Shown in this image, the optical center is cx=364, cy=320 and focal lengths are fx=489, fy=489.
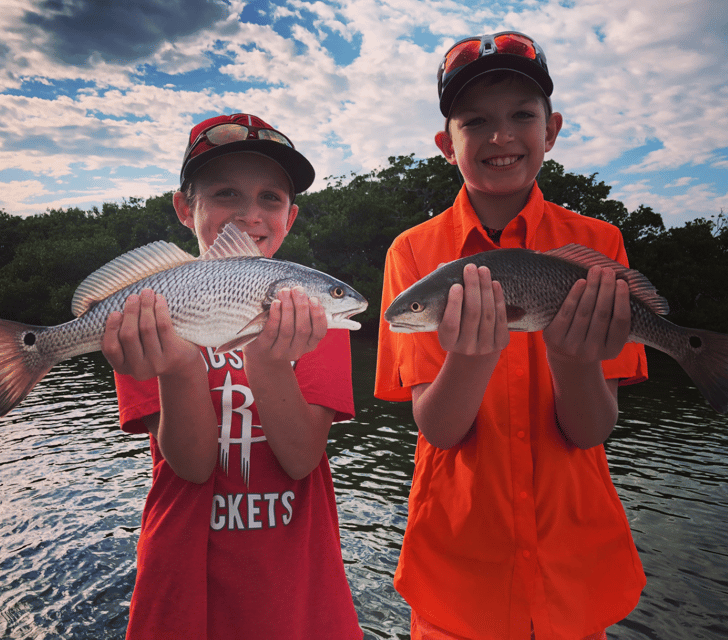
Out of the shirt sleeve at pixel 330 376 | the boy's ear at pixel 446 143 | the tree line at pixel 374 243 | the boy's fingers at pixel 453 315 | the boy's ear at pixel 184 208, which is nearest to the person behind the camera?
the boy's fingers at pixel 453 315

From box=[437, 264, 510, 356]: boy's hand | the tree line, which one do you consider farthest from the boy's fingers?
the tree line

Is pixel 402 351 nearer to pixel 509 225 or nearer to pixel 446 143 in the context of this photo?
pixel 509 225

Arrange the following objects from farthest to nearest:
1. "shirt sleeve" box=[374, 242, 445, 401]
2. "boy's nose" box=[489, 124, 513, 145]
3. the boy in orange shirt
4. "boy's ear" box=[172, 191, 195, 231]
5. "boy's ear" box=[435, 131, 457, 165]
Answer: "boy's ear" box=[172, 191, 195, 231]
"boy's ear" box=[435, 131, 457, 165]
"shirt sleeve" box=[374, 242, 445, 401]
"boy's nose" box=[489, 124, 513, 145]
the boy in orange shirt

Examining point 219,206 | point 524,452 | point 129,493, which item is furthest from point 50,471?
point 524,452

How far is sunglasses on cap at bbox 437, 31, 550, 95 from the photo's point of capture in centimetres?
285

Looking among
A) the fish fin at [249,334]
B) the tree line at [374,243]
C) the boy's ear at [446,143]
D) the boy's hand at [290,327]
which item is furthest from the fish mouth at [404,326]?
the tree line at [374,243]

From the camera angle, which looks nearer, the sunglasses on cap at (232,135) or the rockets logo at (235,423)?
the rockets logo at (235,423)

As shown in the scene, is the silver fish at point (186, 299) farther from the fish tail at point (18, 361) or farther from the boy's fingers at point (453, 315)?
the boy's fingers at point (453, 315)

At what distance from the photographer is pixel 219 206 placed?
323cm

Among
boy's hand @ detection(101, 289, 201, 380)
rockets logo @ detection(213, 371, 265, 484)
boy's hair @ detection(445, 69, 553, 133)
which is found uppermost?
boy's hair @ detection(445, 69, 553, 133)

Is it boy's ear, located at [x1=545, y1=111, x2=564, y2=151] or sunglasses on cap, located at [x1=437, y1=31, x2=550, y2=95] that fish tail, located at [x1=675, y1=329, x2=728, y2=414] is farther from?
sunglasses on cap, located at [x1=437, y1=31, x2=550, y2=95]

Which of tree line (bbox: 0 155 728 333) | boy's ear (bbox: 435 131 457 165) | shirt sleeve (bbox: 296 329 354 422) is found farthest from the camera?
tree line (bbox: 0 155 728 333)

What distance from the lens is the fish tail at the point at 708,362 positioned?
2541mm

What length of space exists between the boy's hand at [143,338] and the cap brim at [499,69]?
208 cm
